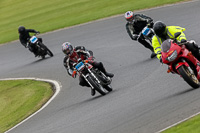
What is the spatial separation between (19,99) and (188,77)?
809 cm

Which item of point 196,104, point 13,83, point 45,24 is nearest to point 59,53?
point 13,83

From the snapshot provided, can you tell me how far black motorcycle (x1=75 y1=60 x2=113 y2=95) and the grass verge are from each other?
5.14 metres

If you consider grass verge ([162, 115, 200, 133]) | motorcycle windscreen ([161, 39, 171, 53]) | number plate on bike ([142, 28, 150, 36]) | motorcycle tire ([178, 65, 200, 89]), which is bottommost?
number plate on bike ([142, 28, 150, 36])

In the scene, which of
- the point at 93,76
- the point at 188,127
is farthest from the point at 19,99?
the point at 188,127

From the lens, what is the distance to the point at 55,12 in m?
37.8

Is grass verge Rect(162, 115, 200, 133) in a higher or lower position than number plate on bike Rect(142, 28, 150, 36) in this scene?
higher

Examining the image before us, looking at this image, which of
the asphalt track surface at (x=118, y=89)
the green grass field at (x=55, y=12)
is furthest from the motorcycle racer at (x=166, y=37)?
the green grass field at (x=55, y=12)

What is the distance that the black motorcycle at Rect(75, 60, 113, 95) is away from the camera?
13.5 m

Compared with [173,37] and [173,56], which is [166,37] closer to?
[173,37]

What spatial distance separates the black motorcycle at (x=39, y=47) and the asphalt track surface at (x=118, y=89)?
15.8 inches

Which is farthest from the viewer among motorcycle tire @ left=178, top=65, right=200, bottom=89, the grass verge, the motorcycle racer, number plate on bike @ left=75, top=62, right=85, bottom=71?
number plate on bike @ left=75, top=62, right=85, bottom=71

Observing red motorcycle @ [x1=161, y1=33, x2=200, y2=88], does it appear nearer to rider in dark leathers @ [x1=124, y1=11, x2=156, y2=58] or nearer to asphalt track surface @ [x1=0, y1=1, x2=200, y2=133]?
asphalt track surface @ [x1=0, y1=1, x2=200, y2=133]

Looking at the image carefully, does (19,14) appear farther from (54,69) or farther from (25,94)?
(25,94)

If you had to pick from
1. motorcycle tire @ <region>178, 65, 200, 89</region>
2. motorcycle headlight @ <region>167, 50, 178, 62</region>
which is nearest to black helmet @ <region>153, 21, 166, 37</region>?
motorcycle headlight @ <region>167, 50, 178, 62</region>
